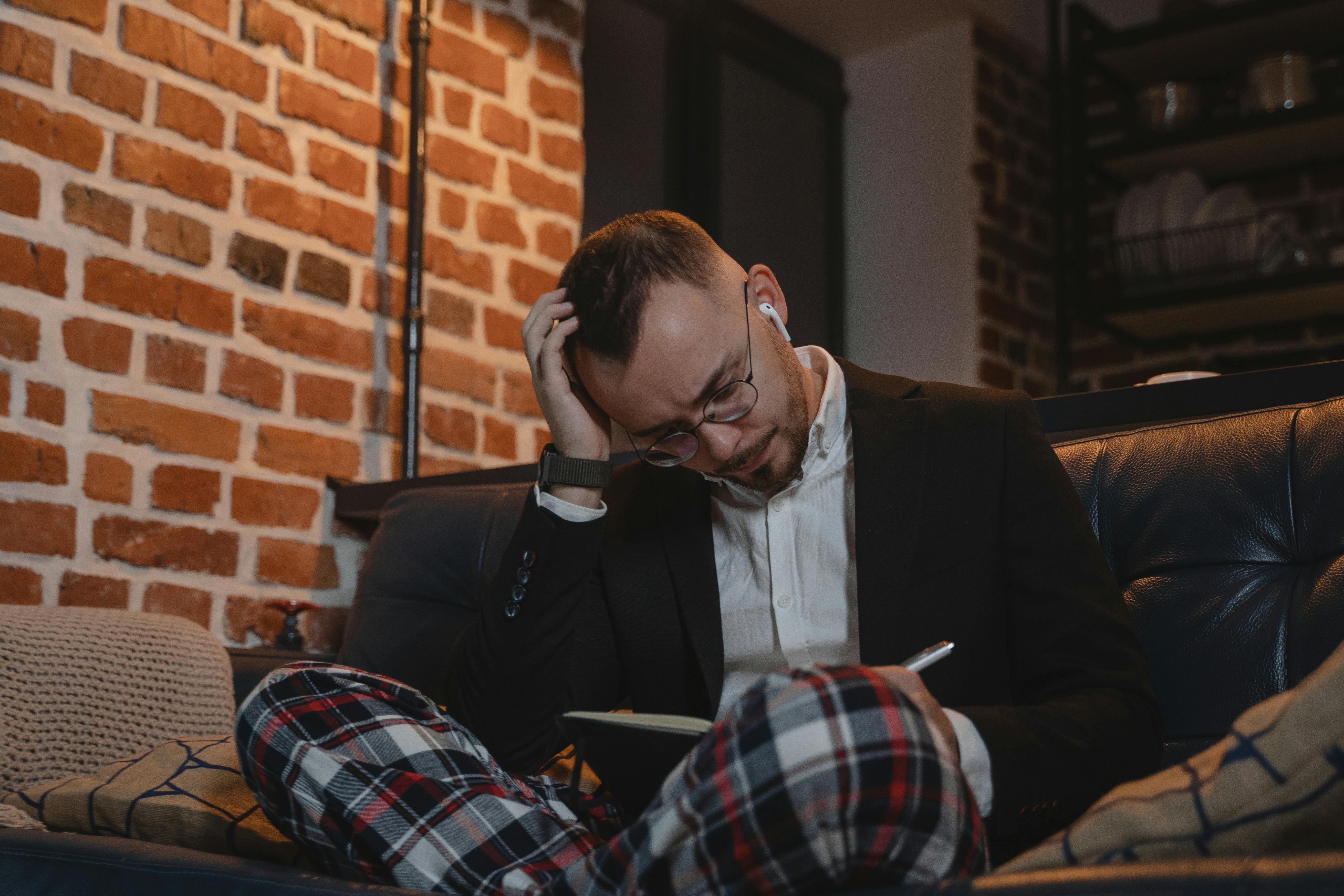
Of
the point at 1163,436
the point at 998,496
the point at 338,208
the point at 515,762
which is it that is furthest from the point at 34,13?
the point at 1163,436

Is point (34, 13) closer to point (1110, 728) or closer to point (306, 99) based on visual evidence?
point (306, 99)

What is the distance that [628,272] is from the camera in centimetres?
131

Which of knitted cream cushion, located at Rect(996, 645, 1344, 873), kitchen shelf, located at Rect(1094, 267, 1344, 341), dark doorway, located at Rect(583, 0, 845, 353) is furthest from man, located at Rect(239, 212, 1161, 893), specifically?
kitchen shelf, located at Rect(1094, 267, 1344, 341)

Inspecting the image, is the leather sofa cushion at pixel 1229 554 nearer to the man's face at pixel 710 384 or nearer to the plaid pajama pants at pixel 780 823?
the man's face at pixel 710 384

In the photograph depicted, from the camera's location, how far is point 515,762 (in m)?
1.37

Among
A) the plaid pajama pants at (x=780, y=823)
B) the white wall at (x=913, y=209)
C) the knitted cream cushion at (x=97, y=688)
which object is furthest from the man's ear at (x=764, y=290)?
the white wall at (x=913, y=209)

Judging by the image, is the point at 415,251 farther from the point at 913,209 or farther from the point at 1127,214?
the point at 1127,214

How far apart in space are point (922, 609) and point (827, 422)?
26 cm

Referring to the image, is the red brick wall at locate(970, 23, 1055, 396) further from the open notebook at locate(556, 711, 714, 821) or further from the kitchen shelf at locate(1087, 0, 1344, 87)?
the open notebook at locate(556, 711, 714, 821)

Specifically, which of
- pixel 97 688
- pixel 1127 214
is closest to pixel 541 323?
pixel 97 688

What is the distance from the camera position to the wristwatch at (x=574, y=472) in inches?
53.2

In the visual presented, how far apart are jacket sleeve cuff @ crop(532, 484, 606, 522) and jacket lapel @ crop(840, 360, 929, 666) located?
301 mm

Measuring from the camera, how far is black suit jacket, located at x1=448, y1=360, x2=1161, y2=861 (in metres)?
1.01

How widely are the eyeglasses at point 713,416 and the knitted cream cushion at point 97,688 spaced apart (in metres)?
0.76
